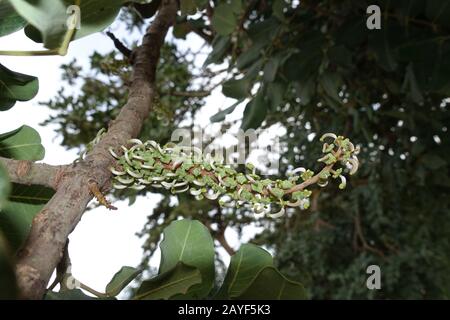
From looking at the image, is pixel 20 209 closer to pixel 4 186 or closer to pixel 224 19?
pixel 4 186

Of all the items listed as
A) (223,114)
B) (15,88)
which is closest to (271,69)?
(223,114)

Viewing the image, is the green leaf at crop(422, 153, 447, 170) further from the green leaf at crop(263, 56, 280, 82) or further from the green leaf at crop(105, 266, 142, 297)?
the green leaf at crop(105, 266, 142, 297)

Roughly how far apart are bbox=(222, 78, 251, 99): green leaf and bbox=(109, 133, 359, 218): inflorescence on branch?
0.88 m

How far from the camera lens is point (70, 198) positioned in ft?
1.48

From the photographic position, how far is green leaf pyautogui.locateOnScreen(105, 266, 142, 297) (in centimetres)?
55

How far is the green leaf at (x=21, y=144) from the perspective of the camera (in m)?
0.67

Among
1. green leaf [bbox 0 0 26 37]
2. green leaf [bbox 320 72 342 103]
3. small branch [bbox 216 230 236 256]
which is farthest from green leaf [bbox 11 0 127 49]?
small branch [bbox 216 230 236 256]

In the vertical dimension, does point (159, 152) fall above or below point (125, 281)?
above

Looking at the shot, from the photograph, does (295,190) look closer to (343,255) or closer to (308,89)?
(308,89)

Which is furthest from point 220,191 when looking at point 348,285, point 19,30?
point 348,285

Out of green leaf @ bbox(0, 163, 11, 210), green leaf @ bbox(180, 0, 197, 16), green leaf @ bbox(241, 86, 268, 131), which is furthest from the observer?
green leaf @ bbox(241, 86, 268, 131)

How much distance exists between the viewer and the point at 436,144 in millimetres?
1976

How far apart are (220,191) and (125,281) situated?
0.46ft
